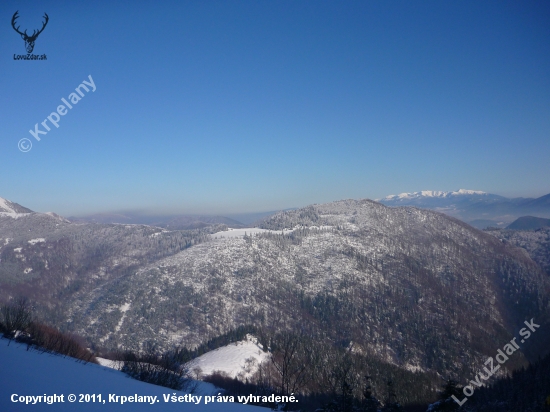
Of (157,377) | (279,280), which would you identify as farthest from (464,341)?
(157,377)

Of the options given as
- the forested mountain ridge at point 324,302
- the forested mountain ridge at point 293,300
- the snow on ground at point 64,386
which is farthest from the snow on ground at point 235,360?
the snow on ground at point 64,386

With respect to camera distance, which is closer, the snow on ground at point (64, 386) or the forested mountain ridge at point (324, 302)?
the snow on ground at point (64, 386)

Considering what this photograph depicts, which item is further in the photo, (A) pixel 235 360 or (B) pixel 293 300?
(B) pixel 293 300

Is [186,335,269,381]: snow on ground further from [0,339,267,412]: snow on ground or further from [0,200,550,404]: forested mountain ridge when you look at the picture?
[0,339,267,412]: snow on ground

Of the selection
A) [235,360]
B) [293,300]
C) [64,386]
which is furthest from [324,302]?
[64,386]

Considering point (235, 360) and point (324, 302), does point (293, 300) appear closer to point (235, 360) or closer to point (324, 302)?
point (324, 302)

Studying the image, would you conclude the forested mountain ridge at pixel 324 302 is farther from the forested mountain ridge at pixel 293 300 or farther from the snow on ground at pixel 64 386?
the snow on ground at pixel 64 386

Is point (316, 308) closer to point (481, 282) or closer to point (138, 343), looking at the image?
point (138, 343)
